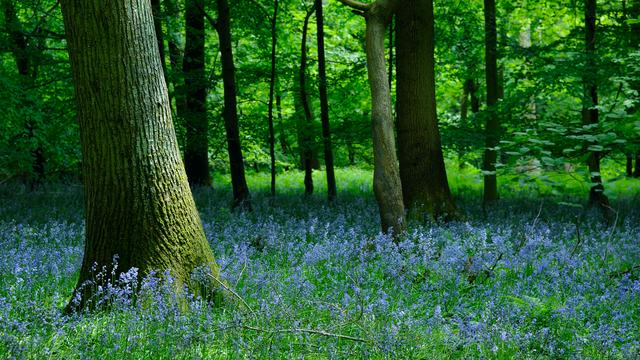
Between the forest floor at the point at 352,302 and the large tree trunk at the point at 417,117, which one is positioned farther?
the large tree trunk at the point at 417,117

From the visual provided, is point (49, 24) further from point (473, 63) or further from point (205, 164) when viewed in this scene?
point (473, 63)

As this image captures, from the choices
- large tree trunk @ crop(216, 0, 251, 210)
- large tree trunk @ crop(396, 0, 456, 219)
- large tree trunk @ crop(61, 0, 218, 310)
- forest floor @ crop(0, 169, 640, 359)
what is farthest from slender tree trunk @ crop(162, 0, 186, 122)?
large tree trunk @ crop(61, 0, 218, 310)

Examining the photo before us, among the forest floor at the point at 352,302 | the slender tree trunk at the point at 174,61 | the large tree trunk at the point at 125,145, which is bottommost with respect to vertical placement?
the forest floor at the point at 352,302

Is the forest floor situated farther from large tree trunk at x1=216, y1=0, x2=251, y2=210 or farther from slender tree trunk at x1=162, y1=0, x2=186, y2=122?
slender tree trunk at x1=162, y1=0, x2=186, y2=122

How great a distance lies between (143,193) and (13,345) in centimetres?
167

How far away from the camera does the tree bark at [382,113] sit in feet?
25.2

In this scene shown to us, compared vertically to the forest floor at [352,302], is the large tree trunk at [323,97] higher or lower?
higher

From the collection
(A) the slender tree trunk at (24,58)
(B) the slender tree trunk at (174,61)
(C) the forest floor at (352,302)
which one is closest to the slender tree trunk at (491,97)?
(C) the forest floor at (352,302)

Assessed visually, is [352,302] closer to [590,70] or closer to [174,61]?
[590,70]

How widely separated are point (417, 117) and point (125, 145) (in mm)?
6221

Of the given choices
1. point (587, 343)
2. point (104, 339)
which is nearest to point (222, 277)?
point (104, 339)

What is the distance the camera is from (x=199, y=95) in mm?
18094

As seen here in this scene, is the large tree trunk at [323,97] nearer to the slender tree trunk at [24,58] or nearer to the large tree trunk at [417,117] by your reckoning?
the large tree trunk at [417,117]

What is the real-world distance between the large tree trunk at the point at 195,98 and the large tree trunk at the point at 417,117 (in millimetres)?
5243
